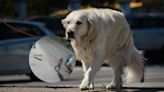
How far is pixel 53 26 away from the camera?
85.3ft

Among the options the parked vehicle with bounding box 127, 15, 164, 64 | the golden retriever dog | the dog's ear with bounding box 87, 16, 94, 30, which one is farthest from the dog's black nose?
the parked vehicle with bounding box 127, 15, 164, 64

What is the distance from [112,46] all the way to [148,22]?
16.5m

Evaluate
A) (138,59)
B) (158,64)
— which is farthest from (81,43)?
(158,64)

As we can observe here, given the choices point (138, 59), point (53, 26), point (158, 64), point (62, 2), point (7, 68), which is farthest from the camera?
point (62, 2)

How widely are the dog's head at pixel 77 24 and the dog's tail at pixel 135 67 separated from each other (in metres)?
1.23

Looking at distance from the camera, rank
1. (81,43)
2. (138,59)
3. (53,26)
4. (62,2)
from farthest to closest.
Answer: (62,2) → (53,26) → (138,59) → (81,43)

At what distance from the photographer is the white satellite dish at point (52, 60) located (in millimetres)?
10508

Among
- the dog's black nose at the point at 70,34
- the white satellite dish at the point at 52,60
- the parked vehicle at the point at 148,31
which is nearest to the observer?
the dog's black nose at the point at 70,34

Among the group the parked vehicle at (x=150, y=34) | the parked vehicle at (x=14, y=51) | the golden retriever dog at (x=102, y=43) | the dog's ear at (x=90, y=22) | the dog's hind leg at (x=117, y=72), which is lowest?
the parked vehicle at (x=150, y=34)

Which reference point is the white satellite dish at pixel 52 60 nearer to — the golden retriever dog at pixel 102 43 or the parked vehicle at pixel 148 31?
the golden retriever dog at pixel 102 43

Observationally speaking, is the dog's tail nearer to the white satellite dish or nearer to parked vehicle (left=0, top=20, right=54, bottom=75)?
the white satellite dish

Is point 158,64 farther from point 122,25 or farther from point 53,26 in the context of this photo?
point 122,25

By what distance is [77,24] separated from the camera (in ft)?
30.7

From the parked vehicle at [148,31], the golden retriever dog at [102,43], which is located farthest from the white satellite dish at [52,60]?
the parked vehicle at [148,31]
